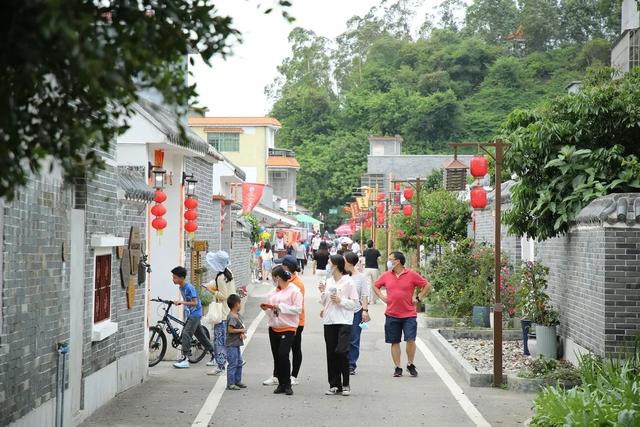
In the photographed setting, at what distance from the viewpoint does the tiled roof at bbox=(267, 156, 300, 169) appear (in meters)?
76.7

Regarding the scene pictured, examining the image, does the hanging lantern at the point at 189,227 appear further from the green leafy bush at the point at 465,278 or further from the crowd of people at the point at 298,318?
the green leafy bush at the point at 465,278

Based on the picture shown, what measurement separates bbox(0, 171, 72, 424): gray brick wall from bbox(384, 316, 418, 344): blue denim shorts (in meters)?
5.97

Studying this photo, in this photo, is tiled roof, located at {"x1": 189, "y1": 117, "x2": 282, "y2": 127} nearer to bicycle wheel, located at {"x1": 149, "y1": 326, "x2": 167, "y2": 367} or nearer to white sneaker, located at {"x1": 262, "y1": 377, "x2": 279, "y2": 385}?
bicycle wheel, located at {"x1": 149, "y1": 326, "x2": 167, "y2": 367}

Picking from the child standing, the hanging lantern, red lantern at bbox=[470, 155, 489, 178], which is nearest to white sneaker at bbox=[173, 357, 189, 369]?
the child standing

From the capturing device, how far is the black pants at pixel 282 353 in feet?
47.1

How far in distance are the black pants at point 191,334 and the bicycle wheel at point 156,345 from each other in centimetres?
37

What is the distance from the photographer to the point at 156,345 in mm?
17656

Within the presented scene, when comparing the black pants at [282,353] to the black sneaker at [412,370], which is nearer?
the black pants at [282,353]

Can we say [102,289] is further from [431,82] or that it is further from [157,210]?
[431,82]

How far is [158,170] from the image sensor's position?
59.7 ft

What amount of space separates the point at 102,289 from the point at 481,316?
11.1 meters

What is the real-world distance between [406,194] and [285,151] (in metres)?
45.8

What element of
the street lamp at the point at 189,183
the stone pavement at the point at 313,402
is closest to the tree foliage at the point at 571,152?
the stone pavement at the point at 313,402

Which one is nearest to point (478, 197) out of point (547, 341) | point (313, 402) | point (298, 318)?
point (547, 341)
